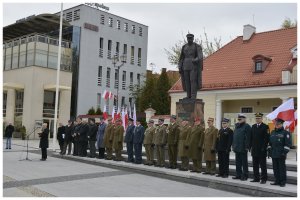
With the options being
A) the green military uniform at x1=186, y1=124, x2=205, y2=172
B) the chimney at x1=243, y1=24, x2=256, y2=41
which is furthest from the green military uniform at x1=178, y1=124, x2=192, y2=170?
the chimney at x1=243, y1=24, x2=256, y2=41

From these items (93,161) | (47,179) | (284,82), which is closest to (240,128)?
(47,179)

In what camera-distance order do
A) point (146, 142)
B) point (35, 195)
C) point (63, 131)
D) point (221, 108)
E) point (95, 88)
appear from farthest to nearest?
point (95, 88) → point (221, 108) → point (63, 131) → point (146, 142) → point (35, 195)

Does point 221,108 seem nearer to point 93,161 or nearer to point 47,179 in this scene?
point 93,161

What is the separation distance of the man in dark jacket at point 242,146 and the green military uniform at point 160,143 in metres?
3.04

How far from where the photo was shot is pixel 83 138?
1712cm

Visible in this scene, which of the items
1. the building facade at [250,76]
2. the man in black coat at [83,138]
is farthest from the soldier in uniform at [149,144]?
the building facade at [250,76]

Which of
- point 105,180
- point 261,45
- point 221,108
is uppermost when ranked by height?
point 261,45

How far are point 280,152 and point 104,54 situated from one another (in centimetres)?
3672

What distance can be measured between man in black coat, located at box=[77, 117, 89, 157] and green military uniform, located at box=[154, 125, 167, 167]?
4.25 m

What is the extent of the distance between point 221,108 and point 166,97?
11314 mm

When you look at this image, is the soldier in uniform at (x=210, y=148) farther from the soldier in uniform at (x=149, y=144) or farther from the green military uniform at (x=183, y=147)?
the soldier in uniform at (x=149, y=144)

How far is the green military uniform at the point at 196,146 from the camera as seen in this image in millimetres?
12320

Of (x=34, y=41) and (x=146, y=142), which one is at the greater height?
(x=34, y=41)

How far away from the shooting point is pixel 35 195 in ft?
28.9
